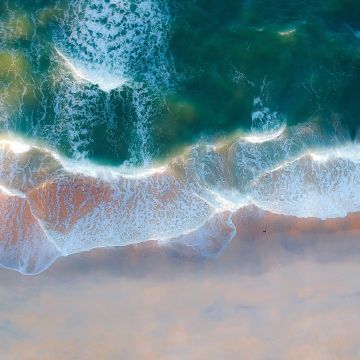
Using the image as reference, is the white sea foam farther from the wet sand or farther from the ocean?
the wet sand

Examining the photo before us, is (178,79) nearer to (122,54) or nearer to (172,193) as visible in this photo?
(122,54)

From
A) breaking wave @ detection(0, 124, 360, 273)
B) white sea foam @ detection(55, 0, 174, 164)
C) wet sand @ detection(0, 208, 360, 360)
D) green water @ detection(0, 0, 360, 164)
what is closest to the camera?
wet sand @ detection(0, 208, 360, 360)

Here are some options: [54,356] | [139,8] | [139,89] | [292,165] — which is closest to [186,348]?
[54,356]

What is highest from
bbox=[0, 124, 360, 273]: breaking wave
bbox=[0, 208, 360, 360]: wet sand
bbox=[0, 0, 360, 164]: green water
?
bbox=[0, 0, 360, 164]: green water

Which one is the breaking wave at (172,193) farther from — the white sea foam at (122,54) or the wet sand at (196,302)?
the white sea foam at (122,54)

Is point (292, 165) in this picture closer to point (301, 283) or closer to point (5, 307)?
point (301, 283)

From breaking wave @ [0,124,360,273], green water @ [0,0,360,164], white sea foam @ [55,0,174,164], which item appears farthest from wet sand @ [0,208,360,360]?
white sea foam @ [55,0,174,164]

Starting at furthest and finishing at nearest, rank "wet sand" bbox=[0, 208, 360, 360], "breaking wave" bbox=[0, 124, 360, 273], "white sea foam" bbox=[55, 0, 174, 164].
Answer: "white sea foam" bbox=[55, 0, 174, 164] → "breaking wave" bbox=[0, 124, 360, 273] → "wet sand" bbox=[0, 208, 360, 360]

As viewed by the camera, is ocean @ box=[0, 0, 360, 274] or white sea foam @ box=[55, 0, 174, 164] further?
white sea foam @ box=[55, 0, 174, 164]
